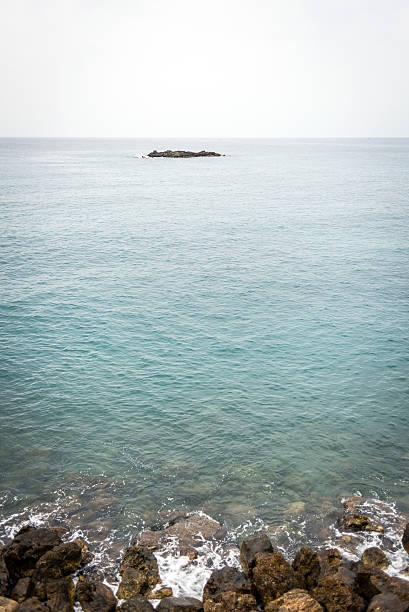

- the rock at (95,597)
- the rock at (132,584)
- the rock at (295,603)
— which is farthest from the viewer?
the rock at (132,584)

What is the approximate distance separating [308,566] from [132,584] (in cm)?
777

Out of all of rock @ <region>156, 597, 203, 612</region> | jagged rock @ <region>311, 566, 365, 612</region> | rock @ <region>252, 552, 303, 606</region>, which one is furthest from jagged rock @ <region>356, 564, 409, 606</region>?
rock @ <region>156, 597, 203, 612</region>

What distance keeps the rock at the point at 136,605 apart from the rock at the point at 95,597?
62 centimetres

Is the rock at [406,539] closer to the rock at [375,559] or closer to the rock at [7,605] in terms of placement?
the rock at [375,559]

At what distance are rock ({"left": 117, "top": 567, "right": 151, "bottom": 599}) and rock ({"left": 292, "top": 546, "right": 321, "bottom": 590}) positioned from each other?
6722 mm

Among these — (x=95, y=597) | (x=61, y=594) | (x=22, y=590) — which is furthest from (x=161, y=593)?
(x=22, y=590)

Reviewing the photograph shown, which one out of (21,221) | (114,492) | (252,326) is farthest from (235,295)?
(21,221)

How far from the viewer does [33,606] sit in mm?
19328

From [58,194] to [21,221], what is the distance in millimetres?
42382

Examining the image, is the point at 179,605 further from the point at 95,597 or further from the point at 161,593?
the point at 95,597

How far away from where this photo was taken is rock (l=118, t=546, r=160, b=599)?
21.2 m

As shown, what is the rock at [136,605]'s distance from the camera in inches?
780

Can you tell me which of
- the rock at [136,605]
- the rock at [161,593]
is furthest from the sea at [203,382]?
the rock at [136,605]

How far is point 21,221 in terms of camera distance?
95875 mm
